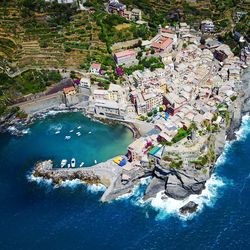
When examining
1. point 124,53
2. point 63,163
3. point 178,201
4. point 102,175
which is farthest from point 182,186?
point 124,53

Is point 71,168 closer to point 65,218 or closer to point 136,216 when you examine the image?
point 65,218

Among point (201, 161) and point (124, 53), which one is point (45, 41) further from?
point (201, 161)

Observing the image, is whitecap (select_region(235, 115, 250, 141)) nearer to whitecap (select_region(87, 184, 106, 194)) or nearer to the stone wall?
whitecap (select_region(87, 184, 106, 194))

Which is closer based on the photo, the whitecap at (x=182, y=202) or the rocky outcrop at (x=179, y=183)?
the whitecap at (x=182, y=202)

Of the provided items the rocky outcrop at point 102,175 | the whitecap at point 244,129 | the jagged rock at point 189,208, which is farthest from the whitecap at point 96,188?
the whitecap at point 244,129

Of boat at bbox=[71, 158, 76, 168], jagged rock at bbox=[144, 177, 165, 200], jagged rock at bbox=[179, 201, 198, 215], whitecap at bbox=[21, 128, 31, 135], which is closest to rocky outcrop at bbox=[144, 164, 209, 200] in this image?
jagged rock at bbox=[144, 177, 165, 200]

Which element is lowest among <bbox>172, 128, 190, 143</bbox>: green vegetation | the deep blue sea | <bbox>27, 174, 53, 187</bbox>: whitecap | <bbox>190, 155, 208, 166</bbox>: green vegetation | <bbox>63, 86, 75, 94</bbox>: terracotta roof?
the deep blue sea

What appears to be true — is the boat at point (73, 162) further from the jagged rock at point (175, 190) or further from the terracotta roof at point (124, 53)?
the terracotta roof at point (124, 53)
